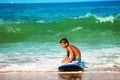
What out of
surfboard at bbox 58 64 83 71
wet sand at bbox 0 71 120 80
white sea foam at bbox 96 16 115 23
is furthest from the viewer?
white sea foam at bbox 96 16 115 23

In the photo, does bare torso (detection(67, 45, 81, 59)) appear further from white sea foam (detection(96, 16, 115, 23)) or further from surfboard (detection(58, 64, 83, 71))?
white sea foam (detection(96, 16, 115, 23))

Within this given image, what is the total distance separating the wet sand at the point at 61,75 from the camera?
16.4ft

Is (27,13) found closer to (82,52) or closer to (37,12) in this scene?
(37,12)

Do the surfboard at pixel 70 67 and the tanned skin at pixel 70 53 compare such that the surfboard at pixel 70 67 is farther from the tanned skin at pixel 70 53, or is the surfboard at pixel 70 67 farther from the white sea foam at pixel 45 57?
the white sea foam at pixel 45 57

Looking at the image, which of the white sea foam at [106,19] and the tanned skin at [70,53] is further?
the white sea foam at [106,19]

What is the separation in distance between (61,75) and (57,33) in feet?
2.91

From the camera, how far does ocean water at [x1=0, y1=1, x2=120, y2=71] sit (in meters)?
5.75

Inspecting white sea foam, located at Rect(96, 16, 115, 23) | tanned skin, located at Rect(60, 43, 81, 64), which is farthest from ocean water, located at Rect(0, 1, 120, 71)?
tanned skin, located at Rect(60, 43, 81, 64)

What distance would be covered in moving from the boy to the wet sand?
226mm

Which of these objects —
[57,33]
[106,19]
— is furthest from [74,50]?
[106,19]

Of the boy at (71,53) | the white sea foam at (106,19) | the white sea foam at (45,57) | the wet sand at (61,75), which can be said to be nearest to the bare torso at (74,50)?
the boy at (71,53)

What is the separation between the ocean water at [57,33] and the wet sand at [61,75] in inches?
6.8

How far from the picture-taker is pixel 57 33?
5887 mm

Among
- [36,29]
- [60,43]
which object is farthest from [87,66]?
[36,29]
